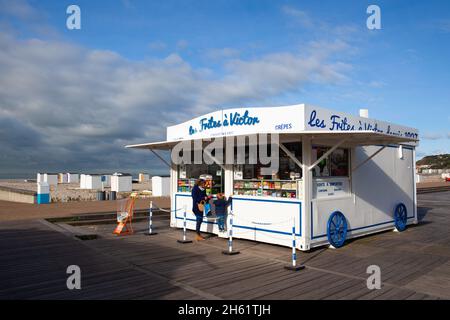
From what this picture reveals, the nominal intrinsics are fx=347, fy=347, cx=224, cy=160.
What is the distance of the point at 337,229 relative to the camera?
9.46 m

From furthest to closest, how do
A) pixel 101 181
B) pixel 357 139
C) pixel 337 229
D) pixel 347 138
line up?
pixel 101 181, pixel 357 139, pixel 337 229, pixel 347 138

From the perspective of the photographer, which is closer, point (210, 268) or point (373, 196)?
point (210, 268)

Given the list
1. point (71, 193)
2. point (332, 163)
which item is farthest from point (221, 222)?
point (71, 193)

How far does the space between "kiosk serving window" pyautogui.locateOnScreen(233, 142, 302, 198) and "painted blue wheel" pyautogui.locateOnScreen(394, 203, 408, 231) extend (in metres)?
5.09

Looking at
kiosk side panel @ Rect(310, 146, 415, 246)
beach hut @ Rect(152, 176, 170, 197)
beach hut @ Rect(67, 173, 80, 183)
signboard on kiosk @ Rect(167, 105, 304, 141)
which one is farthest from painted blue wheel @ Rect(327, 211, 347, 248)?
beach hut @ Rect(67, 173, 80, 183)

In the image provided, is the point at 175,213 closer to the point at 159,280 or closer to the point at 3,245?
the point at 3,245

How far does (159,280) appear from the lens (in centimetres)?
643

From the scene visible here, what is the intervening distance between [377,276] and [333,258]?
1586mm

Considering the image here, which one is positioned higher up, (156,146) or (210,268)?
(156,146)

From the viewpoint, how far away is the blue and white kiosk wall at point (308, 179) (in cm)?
888

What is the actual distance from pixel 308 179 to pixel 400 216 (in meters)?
5.42

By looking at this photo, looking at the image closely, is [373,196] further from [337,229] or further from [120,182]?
[120,182]

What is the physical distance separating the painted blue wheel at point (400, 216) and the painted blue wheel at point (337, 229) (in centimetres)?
349

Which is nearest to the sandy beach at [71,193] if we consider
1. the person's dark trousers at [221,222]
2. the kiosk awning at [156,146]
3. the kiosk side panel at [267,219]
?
the kiosk awning at [156,146]
